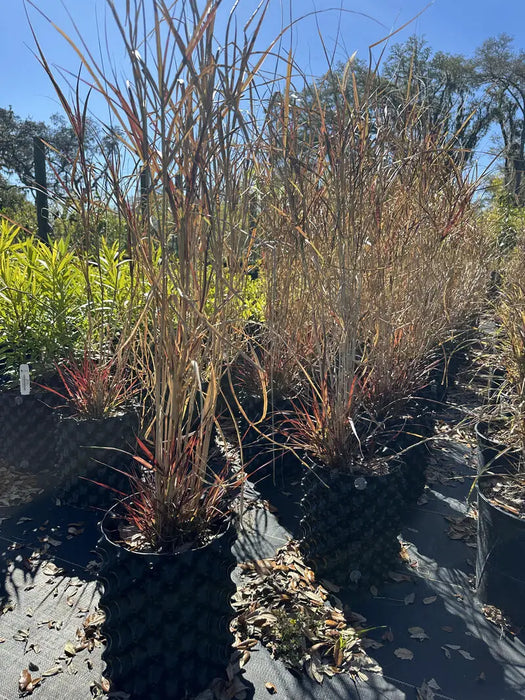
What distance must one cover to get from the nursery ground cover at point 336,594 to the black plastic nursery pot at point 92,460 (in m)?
0.09

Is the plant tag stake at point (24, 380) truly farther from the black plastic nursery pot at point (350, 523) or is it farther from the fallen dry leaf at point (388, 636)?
the fallen dry leaf at point (388, 636)

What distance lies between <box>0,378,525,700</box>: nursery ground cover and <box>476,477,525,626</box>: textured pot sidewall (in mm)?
59

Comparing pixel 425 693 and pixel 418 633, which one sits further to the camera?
pixel 418 633

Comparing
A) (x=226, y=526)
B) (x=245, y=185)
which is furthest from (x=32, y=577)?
(x=245, y=185)

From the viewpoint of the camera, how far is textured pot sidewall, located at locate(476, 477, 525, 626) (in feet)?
5.52

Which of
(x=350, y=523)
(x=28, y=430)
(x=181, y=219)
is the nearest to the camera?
(x=181, y=219)

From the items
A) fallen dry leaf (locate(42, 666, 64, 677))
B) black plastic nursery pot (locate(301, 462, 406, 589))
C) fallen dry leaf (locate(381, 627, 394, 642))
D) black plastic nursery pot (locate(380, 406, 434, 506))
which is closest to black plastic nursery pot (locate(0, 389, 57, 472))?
fallen dry leaf (locate(42, 666, 64, 677))

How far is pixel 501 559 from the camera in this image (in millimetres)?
1729

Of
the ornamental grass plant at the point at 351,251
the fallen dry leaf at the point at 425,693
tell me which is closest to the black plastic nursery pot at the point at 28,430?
the ornamental grass plant at the point at 351,251

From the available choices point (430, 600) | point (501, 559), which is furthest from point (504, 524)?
point (430, 600)

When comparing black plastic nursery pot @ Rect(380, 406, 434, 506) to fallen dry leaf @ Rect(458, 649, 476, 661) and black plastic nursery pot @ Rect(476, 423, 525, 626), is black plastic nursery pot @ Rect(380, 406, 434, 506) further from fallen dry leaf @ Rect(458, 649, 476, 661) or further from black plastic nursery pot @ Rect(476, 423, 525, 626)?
fallen dry leaf @ Rect(458, 649, 476, 661)

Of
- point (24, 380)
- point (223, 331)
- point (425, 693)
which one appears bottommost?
point (425, 693)

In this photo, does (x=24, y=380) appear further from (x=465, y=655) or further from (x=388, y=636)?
(x=465, y=655)

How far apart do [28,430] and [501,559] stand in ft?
7.07
